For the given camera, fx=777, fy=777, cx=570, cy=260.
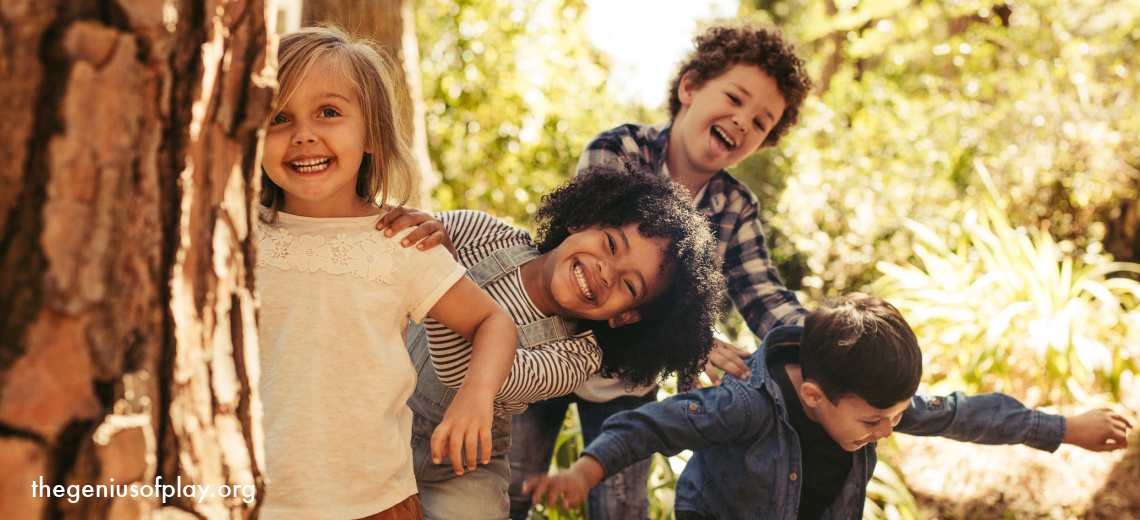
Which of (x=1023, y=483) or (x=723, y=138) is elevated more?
(x=723, y=138)

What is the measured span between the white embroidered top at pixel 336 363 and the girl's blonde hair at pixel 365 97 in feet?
0.56

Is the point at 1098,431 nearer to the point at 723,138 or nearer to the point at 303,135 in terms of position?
the point at 723,138

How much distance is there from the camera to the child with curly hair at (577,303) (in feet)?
5.86

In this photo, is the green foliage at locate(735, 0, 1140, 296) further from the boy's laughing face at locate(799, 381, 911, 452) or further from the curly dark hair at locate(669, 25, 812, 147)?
the boy's laughing face at locate(799, 381, 911, 452)

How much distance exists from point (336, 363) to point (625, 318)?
2.64 ft

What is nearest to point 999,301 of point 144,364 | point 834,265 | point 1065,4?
point 834,265

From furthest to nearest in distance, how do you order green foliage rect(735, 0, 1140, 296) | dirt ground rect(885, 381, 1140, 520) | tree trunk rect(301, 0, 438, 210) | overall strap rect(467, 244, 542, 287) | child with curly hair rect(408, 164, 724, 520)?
green foliage rect(735, 0, 1140, 296)
dirt ground rect(885, 381, 1140, 520)
tree trunk rect(301, 0, 438, 210)
overall strap rect(467, 244, 542, 287)
child with curly hair rect(408, 164, 724, 520)

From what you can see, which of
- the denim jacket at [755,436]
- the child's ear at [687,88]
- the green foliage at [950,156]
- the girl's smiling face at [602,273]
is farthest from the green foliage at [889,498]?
the green foliage at [950,156]

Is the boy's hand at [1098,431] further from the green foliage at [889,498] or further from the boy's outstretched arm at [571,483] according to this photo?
the boy's outstretched arm at [571,483]

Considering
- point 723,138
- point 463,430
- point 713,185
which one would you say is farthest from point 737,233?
point 463,430

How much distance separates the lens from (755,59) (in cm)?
271

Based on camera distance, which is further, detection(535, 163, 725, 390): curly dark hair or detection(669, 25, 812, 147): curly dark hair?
detection(669, 25, 812, 147): curly dark hair

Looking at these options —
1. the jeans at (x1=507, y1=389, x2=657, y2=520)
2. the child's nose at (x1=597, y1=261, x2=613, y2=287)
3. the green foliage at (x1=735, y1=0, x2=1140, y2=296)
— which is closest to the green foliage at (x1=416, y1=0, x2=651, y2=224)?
the green foliage at (x1=735, y1=0, x2=1140, y2=296)

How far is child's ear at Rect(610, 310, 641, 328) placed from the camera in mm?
1970
